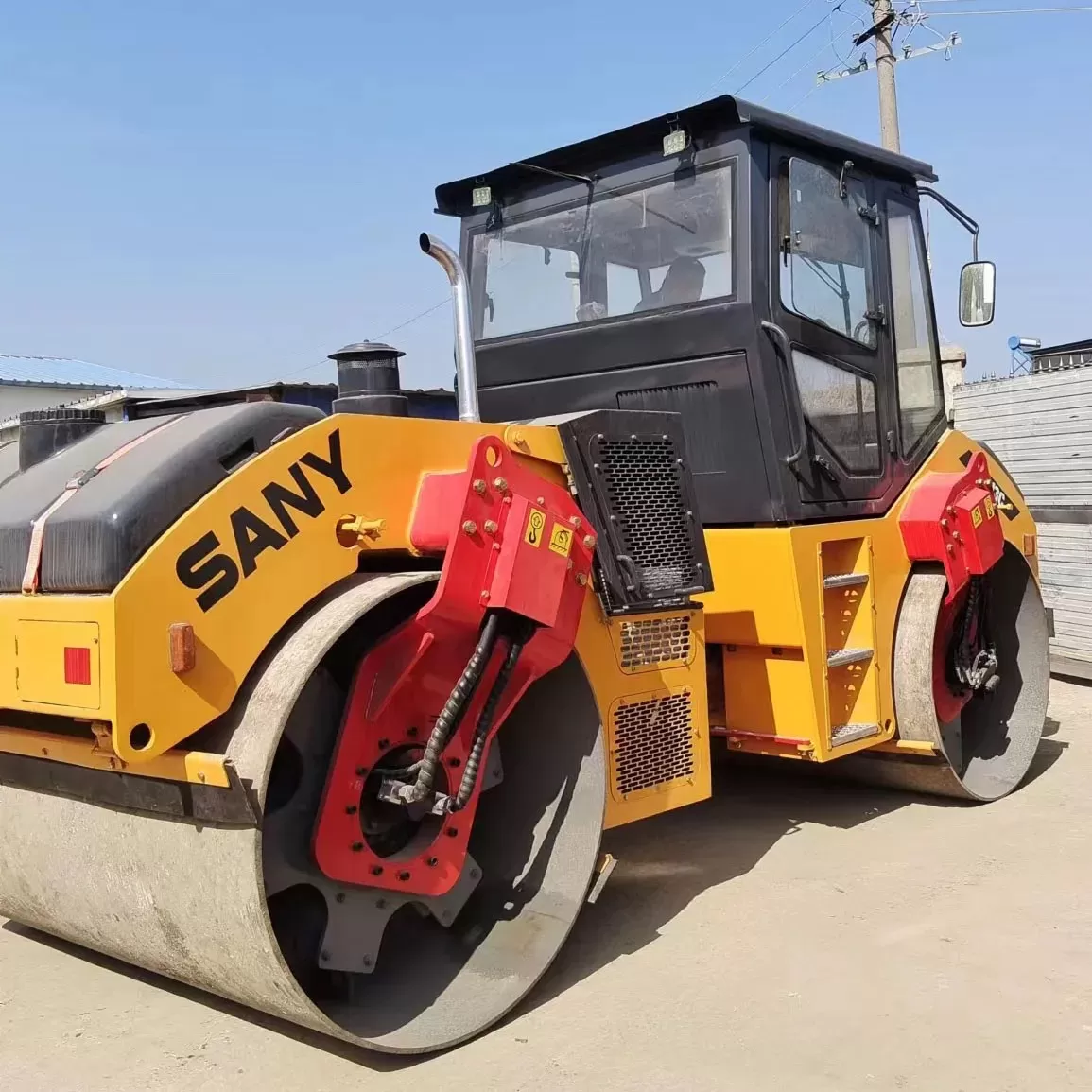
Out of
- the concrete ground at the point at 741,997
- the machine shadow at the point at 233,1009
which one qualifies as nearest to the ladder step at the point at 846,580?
the concrete ground at the point at 741,997

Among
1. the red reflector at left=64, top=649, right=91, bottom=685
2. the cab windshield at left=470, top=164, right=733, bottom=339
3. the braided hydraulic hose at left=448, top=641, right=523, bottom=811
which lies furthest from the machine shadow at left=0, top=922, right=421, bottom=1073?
the cab windshield at left=470, top=164, right=733, bottom=339

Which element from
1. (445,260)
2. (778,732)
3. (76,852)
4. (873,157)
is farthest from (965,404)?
(76,852)

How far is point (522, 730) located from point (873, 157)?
2.87m

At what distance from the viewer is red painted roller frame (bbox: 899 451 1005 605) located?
4824mm

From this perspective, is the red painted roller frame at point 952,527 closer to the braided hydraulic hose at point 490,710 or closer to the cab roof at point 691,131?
the cab roof at point 691,131

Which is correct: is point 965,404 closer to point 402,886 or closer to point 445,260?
point 445,260

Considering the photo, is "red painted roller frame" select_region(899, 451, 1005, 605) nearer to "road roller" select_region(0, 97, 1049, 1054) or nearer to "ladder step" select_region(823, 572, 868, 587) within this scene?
"road roller" select_region(0, 97, 1049, 1054)

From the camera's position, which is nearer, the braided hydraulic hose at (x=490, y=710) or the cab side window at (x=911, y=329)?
the braided hydraulic hose at (x=490, y=710)

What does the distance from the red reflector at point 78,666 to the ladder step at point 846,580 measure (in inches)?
106

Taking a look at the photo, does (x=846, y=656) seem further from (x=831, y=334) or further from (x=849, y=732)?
(x=831, y=334)

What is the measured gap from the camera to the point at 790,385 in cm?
434

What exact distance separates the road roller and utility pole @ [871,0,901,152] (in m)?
8.27

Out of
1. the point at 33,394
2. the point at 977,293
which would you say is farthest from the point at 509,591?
the point at 33,394

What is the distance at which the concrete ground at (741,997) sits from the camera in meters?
2.82
